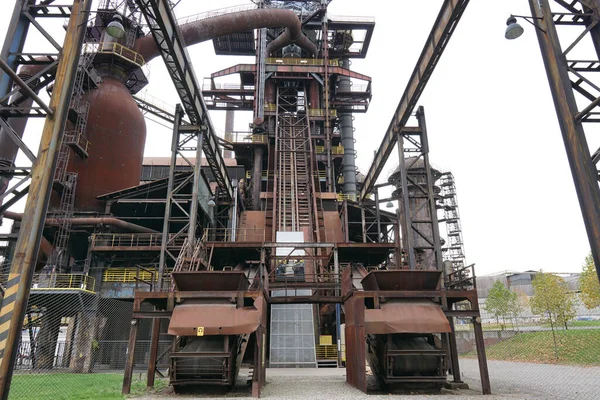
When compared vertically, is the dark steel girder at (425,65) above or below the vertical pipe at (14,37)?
above

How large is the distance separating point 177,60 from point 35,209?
34.6 feet

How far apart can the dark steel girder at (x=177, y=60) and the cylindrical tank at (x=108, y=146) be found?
374 inches

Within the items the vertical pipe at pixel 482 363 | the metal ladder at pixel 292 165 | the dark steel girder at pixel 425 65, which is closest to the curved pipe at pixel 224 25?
the metal ladder at pixel 292 165

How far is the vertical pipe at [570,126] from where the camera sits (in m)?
6.68

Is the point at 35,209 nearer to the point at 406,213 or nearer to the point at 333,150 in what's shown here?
the point at 406,213

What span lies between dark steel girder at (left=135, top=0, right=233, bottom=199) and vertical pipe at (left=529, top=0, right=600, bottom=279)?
11282 mm

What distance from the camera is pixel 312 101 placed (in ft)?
117

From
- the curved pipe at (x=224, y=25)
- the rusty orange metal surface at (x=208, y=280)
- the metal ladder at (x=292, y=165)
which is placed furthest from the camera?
the curved pipe at (x=224, y=25)

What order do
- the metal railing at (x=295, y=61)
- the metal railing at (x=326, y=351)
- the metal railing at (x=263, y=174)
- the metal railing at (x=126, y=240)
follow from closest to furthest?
1. the metal railing at (x=326, y=351)
2. the metal railing at (x=126, y=240)
3. the metal railing at (x=263, y=174)
4. the metal railing at (x=295, y=61)

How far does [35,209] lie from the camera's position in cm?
666

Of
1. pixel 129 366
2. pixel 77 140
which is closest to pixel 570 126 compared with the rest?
pixel 129 366

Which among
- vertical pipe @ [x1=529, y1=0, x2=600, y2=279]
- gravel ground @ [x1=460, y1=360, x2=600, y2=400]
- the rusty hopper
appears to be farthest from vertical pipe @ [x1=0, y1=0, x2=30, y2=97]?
gravel ground @ [x1=460, y1=360, x2=600, y2=400]

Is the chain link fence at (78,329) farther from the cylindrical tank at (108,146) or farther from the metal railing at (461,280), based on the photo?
the metal railing at (461,280)

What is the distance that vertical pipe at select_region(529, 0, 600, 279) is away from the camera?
6.68 m
